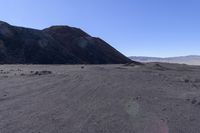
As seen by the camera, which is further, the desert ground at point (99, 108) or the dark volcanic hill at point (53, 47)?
the dark volcanic hill at point (53, 47)

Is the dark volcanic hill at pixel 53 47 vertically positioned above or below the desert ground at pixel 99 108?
above

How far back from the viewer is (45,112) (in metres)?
11.7

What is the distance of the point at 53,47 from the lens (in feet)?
221

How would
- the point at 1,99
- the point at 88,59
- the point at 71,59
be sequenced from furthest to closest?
the point at 88,59 → the point at 71,59 → the point at 1,99

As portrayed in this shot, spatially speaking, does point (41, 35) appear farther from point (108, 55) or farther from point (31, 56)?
point (108, 55)

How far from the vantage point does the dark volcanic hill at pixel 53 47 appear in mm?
61438

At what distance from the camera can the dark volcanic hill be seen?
202 ft

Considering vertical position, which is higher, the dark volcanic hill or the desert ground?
the dark volcanic hill

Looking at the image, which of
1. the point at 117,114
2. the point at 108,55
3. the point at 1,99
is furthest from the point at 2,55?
the point at 117,114

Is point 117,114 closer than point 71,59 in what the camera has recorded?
Yes

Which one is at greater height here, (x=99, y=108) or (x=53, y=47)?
(x=53, y=47)

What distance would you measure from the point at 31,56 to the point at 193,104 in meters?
51.1

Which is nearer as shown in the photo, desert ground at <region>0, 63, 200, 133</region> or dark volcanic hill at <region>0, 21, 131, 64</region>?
desert ground at <region>0, 63, 200, 133</region>

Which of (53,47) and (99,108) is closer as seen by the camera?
(99,108)
